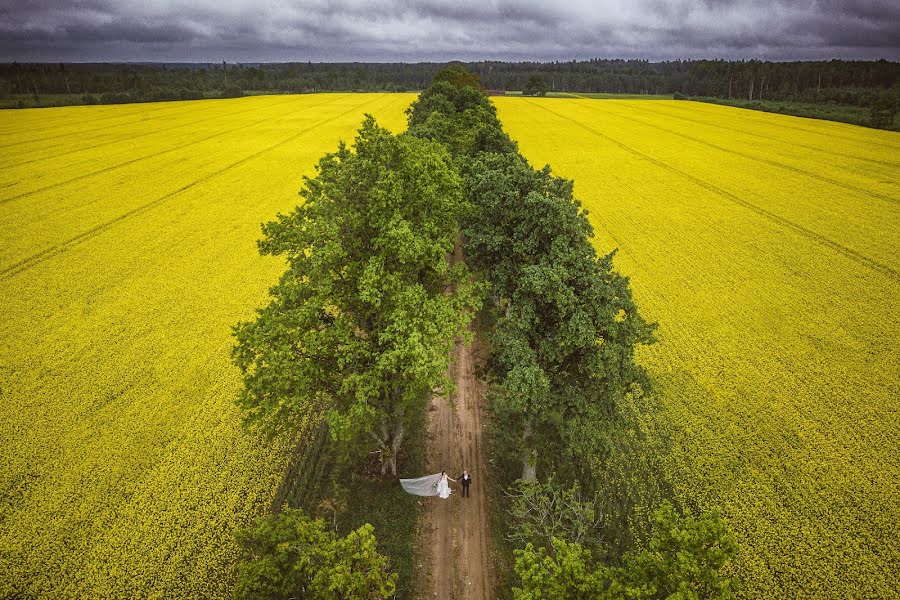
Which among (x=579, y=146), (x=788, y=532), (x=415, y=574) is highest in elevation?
(x=579, y=146)

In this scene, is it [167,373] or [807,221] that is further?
[807,221]

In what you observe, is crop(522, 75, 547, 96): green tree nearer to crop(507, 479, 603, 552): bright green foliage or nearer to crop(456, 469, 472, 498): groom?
crop(507, 479, 603, 552): bright green foliage

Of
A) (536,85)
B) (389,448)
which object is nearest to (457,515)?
(389,448)

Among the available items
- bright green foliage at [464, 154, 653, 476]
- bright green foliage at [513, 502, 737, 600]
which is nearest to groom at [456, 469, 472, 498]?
bright green foliage at [464, 154, 653, 476]

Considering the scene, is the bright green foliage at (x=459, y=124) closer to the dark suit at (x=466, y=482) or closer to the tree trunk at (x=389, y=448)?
the tree trunk at (x=389, y=448)

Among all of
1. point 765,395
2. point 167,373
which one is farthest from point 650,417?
point 167,373

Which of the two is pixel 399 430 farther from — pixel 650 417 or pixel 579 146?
pixel 579 146
